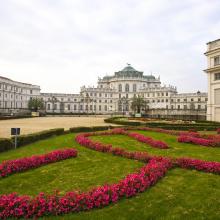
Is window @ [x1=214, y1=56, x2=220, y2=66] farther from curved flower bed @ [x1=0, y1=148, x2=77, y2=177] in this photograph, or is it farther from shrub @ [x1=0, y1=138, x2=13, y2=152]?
shrub @ [x1=0, y1=138, x2=13, y2=152]

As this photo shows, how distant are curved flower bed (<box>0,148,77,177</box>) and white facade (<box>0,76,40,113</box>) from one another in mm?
70254

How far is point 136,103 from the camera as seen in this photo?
258 ft

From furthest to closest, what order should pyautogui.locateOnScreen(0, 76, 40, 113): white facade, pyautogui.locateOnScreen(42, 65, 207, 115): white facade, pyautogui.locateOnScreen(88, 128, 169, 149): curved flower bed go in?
pyautogui.locateOnScreen(42, 65, 207, 115): white facade < pyautogui.locateOnScreen(0, 76, 40, 113): white facade < pyautogui.locateOnScreen(88, 128, 169, 149): curved flower bed

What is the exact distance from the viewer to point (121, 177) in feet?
27.5

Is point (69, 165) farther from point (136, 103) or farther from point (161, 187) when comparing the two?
point (136, 103)

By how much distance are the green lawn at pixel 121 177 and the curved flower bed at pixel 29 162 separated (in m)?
0.29

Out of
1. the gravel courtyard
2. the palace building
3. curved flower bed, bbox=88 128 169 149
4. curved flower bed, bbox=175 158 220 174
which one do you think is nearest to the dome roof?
the palace building

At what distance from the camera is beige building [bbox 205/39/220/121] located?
115ft

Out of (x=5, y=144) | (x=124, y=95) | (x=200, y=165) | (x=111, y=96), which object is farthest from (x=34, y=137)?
(x=124, y=95)

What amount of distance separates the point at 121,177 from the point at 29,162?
363 cm

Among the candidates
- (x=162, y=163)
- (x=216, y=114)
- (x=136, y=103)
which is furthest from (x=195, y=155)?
(x=136, y=103)

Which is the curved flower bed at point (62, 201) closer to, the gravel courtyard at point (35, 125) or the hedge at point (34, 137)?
the hedge at point (34, 137)

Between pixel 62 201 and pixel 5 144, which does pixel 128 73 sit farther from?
pixel 62 201

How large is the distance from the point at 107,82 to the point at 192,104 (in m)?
49.8
